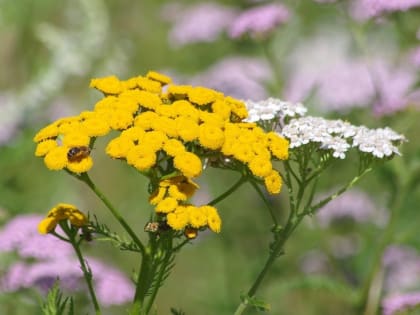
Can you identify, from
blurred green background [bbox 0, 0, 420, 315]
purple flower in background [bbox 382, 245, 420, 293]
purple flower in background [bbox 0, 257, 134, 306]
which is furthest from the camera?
purple flower in background [bbox 382, 245, 420, 293]

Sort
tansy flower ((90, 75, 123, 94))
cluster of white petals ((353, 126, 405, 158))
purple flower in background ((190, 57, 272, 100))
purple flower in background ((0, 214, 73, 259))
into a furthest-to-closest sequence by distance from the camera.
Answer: purple flower in background ((190, 57, 272, 100))
purple flower in background ((0, 214, 73, 259))
cluster of white petals ((353, 126, 405, 158))
tansy flower ((90, 75, 123, 94))

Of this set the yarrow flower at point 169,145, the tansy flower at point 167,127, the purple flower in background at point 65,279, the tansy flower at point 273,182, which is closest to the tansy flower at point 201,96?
the yarrow flower at point 169,145

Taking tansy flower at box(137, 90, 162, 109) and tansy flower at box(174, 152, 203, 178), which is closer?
tansy flower at box(174, 152, 203, 178)

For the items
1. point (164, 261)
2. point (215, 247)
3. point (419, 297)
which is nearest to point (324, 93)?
point (215, 247)

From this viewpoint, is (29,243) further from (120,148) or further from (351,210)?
(351,210)

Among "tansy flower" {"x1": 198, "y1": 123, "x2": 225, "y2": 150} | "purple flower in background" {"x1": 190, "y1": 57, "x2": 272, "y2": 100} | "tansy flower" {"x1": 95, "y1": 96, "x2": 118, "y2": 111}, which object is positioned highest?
"purple flower in background" {"x1": 190, "y1": 57, "x2": 272, "y2": 100}

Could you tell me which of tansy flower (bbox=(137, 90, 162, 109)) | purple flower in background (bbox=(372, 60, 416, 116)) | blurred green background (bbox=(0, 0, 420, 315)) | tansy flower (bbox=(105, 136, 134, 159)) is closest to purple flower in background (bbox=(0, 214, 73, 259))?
blurred green background (bbox=(0, 0, 420, 315))

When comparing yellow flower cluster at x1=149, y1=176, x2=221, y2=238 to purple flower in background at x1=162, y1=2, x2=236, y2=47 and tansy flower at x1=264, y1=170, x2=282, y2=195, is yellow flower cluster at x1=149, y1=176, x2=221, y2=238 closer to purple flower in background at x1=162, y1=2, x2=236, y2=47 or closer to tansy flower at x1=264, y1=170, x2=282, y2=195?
tansy flower at x1=264, y1=170, x2=282, y2=195
